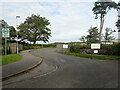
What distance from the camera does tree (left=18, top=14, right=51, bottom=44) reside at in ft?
144

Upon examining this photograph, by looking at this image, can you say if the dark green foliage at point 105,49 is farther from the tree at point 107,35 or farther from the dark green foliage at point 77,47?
the tree at point 107,35

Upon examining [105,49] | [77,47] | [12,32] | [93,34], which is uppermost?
[12,32]

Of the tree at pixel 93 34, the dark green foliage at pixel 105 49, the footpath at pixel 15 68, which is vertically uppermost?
the tree at pixel 93 34

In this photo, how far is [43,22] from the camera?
48.4m

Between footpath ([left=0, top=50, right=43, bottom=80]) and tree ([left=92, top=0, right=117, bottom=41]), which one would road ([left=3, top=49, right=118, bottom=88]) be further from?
tree ([left=92, top=0, right=117, bottom=41])

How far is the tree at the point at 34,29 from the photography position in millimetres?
43750

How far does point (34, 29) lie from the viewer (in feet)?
152

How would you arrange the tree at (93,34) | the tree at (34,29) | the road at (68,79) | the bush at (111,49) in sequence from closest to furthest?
the road at (68,79) < the bush at (111,49) < the tree at (93,34) < the tree at (34,29)

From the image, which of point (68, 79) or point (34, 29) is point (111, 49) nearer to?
point (68, 79)

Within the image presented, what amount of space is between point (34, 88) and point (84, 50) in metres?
16.8

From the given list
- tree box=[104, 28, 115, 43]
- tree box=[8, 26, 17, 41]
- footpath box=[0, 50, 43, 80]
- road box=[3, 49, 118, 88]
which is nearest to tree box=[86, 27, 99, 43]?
tree box=[104, 28, 115, 43]

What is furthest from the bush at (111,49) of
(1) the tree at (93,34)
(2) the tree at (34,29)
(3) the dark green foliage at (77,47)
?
(2) the tree at (34,29)

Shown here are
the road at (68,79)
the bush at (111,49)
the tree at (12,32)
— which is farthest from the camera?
the tree at (12,32)

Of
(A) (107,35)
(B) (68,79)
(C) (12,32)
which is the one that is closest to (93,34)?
(A) (107,35)
